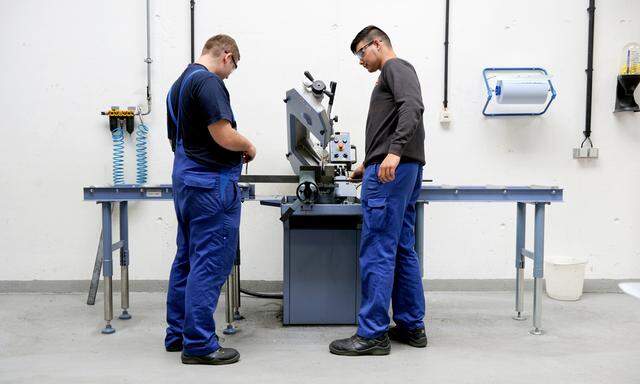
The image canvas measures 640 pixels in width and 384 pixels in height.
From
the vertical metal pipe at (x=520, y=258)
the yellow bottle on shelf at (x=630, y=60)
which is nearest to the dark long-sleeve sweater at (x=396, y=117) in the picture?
the vertical metal pipe at (x=520, y=258)

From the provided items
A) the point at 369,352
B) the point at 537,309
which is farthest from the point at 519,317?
the point at 369,352

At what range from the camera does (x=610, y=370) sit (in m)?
1.99

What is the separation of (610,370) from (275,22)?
2.53 m

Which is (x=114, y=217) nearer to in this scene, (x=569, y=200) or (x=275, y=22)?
(x=275, y=22)

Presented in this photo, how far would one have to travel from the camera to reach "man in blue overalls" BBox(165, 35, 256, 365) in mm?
1920

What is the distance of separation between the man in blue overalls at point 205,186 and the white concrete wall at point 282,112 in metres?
1.13

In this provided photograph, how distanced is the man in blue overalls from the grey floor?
19 cm

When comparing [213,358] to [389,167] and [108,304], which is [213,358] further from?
[389,167]

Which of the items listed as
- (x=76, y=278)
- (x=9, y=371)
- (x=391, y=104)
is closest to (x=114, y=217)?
(x=76, y=278)

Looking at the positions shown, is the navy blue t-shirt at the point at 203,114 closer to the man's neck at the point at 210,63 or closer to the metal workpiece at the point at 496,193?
the man's neck at the point at 210,63

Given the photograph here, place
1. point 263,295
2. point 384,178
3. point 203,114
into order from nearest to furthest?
1. point 203,114
2. point 384,178
3. point 263,295

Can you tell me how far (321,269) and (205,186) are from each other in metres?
0.82

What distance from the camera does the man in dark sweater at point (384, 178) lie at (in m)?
2.02

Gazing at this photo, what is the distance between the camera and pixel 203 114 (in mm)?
1918
